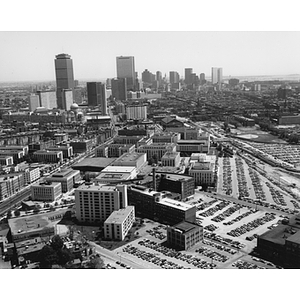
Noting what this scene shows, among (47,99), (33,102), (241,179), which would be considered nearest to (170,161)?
(241,179)

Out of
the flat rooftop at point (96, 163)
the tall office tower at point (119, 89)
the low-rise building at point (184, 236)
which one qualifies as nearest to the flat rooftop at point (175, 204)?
the low-rise building at point (184, 236)

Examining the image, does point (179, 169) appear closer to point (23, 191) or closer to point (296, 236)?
point (23, 191)

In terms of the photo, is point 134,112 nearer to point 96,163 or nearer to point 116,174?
point 96,163

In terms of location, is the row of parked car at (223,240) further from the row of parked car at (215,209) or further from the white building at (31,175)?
the white building at (31,175)

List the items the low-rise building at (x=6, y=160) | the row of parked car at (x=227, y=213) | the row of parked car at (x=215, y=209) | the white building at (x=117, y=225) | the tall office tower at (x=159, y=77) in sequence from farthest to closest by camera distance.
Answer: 1. the tall office tower at (x=159, y=77)
2. the low-rise building at (x=6, y=160)
3. the row of parked car at (x=215, y=209)
4. the row of parked car at (x=227, y=213)
5. the white building at (x=117, y=225)

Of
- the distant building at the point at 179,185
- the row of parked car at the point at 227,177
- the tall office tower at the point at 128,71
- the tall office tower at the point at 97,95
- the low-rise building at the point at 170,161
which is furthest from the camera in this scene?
the tall office tower at the point at 97,95
